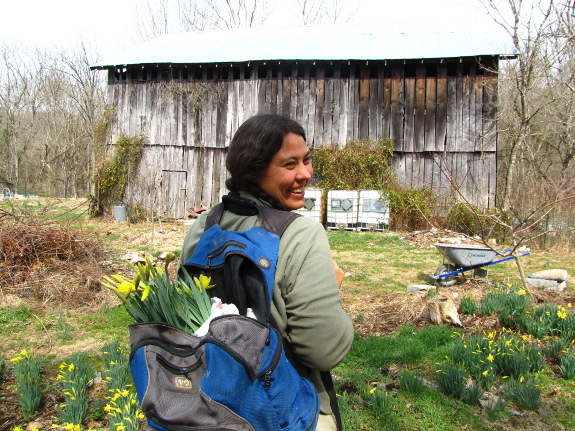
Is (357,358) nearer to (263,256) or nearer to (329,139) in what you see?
(263,256)

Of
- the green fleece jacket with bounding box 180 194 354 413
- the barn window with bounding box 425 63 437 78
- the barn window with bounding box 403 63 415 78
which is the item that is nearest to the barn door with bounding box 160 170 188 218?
the barn window with bounding box 403 63 415 78

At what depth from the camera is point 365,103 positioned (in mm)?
18219

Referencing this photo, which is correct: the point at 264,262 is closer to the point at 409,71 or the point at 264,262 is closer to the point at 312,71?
the point at 312,71

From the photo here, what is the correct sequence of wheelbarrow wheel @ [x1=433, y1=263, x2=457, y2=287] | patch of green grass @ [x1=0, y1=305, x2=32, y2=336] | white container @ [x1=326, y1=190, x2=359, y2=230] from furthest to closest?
white container @ [x1=326, y1=190, x2=359, y2=230]
wheelbarrow wheel @ [x1=433, y1=263, x2=457, y2=287]
patch of green grass @ [x1=0, y1=305, x2=32, y2=336]

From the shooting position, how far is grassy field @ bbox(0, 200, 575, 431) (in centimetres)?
372

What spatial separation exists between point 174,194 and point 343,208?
7.31 m

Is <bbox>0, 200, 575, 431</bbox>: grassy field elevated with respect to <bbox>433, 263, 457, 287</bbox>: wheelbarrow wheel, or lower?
lower

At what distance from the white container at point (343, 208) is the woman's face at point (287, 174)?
1584 centimetres

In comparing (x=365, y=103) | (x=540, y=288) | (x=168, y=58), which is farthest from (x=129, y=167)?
(x=540, y=288)

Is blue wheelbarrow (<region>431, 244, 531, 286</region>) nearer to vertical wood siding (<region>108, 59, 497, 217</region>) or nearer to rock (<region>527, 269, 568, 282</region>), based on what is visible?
rock (<region>527, 269, 568, 282</region>)

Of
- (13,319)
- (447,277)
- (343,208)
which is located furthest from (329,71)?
(13,319)

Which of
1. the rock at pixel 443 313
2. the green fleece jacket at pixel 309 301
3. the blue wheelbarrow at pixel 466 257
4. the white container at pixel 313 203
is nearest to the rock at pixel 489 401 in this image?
the rock at pixel 443 313

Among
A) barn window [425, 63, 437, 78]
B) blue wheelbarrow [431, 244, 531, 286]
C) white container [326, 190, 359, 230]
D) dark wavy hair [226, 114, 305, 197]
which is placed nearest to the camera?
dark wavy hair [226, 114, 305, 197]

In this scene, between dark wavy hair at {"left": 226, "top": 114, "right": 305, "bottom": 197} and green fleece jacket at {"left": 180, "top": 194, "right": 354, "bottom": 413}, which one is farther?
dark wavy hair at {"left": 226, "top": 114, "right": 305, "bottom": 197}
